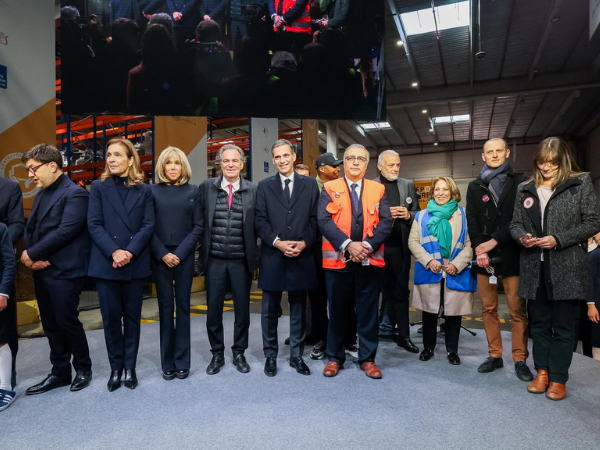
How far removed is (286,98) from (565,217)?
224cm

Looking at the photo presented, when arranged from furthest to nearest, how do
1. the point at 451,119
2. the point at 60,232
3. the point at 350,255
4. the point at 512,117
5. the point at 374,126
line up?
1. the point at 374,126
2. the point at 451,119
3. the point at 512,117
4. the point at 350,255
5. the point at 60,232

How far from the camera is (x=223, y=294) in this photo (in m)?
2.80

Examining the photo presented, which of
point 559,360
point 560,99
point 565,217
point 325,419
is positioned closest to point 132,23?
point 325,419

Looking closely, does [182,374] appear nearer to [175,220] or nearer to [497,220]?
[175,220]

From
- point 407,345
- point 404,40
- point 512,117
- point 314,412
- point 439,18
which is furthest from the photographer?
point 512,117

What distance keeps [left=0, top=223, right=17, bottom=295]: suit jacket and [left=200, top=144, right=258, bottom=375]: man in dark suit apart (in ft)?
3.68

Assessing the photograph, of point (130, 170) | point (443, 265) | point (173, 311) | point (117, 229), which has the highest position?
point (130, 170)

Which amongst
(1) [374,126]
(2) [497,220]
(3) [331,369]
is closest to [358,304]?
(3) [331,369]

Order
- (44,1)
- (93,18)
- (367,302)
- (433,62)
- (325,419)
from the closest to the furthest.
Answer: (325,419)
(367,302)
(93,18)
(44,1)
(433,62)

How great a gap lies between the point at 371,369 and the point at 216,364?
1.08 m

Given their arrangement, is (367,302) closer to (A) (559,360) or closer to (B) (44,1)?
(A) (559,360)

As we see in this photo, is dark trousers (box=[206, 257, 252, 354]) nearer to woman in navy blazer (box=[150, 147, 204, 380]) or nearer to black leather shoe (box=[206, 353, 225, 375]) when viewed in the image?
black leather shoe (box=[206, 353, 225, 375])

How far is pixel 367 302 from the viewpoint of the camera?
8.84 feet

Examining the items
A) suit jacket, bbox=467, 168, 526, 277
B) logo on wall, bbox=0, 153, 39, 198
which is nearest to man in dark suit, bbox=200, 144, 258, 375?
suit jacket, bbox=467, 168, 526, 277
